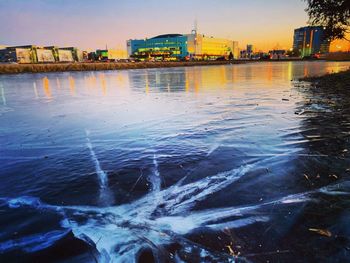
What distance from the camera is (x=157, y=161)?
6.73 metres

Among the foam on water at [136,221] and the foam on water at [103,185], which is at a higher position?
the foam on water at [103,185]

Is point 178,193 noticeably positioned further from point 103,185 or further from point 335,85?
point 335,85

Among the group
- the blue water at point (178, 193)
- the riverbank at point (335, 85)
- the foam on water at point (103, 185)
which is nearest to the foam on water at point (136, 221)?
the blue water at point (178, 193)

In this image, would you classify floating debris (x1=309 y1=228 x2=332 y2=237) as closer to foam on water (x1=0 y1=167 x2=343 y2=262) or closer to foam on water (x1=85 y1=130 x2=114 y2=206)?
foam on water (x1=0 y1=167 x2=343 y2=262)

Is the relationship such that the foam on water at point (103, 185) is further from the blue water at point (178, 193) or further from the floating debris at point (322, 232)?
the floating debris at point (322, 232)

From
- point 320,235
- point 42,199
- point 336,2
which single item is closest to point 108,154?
point 42,199

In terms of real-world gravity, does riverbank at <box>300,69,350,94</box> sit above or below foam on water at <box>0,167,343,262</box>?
above

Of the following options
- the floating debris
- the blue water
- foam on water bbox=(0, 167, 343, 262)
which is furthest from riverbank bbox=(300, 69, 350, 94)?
the floating debris

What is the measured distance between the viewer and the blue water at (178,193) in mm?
3602

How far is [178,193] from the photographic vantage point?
5062 millimetres

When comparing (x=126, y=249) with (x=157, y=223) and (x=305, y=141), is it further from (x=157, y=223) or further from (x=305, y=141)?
(x=305, y=141)

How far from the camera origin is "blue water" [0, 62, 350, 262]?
3602 mm

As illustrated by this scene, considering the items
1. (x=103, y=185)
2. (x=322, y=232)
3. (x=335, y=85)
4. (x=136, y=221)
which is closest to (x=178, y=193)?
(x=136, y=221)

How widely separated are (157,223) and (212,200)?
3.78ft
